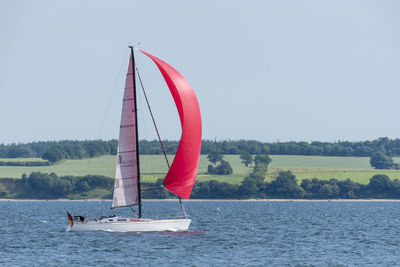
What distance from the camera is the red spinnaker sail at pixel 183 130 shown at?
5356 centimetres

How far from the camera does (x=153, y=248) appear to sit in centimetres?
4797

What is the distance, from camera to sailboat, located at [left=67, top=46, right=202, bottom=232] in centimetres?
5366

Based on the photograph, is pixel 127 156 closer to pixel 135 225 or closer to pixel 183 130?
pixel 183 130

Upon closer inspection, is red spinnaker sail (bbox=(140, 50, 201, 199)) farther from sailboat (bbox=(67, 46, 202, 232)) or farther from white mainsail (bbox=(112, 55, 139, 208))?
white mainsail (bbox=(112, 55, 139, 208))

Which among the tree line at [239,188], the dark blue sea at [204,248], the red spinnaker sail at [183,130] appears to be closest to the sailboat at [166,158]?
the red spinnaker sail at [183,130]

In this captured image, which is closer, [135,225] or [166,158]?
[135,225]

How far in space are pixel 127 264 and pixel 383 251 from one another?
18.7 metres

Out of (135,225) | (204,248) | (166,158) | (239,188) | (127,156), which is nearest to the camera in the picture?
(204,248)

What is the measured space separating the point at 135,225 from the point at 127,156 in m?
5.42

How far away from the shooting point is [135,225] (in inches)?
2111

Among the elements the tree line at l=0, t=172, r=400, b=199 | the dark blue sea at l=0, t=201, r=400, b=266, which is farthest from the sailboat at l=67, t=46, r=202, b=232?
the tree line at l=0, t=172, r=400, b=199

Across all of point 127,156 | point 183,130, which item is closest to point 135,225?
point 127,156

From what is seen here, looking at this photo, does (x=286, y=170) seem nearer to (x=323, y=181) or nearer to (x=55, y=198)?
(x=323, y=181)

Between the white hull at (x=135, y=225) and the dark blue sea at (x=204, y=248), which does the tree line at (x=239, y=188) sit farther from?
the white hull at (x=135, y=225)
